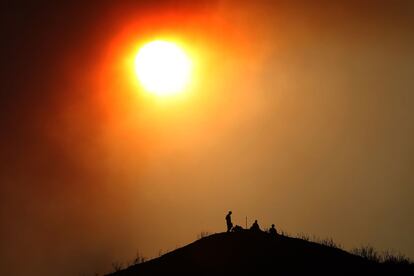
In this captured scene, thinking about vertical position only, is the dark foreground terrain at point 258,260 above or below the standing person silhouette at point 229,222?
below

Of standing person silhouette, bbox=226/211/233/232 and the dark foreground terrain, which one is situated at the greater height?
standing person silhouette, bbox=226/211/233/232

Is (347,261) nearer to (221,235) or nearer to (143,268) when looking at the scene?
(221,235)

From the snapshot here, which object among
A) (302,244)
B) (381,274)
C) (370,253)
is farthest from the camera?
(370,253)

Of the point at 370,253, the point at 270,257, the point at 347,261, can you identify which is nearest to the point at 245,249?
the point at 270,257

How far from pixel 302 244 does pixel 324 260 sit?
288 centimetres

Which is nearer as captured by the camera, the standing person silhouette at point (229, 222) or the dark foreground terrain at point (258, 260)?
the dark foreground terrain at point (258, 260)

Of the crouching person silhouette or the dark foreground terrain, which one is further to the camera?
the crouching person silhouette

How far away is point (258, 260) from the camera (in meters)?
74.8

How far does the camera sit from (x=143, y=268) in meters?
79.8

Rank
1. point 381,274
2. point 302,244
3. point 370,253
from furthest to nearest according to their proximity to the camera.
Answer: point 370,253 < point 302,244 < point 381,274

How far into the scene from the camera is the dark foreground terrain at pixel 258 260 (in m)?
73.8

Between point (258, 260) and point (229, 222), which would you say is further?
point (229, 222)

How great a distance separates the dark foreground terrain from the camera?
73.8 metres

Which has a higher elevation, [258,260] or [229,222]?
[229,222]
